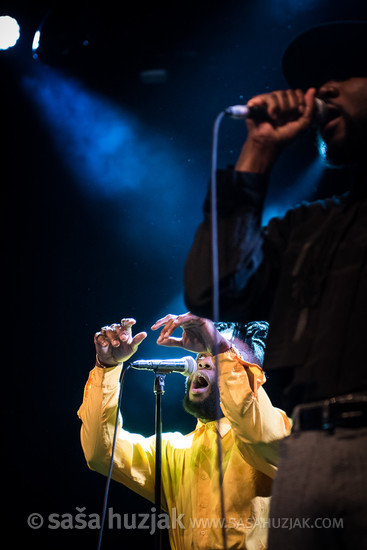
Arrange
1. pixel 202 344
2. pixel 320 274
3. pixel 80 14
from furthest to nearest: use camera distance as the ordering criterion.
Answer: pixel 80 14
pixel 202 344
pixel 320 274

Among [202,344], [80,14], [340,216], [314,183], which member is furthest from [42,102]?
[340,216]

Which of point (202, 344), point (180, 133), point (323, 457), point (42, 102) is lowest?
point (202, 344)

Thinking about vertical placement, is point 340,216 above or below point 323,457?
above

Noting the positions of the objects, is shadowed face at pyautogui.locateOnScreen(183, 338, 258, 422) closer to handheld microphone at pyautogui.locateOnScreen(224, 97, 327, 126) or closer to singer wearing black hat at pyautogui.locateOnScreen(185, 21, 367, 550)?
singer wearing black hat at pyautogui.locateOnScreen(185, 21, 367, 550)

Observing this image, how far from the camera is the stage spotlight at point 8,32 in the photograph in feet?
10.8

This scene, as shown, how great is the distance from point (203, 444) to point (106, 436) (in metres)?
0.58

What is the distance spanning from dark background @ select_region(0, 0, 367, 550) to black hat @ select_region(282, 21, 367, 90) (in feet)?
5.06

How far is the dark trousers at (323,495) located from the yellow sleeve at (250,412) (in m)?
1.29

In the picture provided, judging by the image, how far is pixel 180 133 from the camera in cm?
325

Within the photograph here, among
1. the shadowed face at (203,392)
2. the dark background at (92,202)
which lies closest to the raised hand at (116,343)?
the shadowed face at (203,392)

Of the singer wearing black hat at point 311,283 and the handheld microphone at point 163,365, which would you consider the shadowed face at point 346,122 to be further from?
the handheld microphone at point 163,365

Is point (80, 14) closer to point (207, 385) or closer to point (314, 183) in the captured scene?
point (314, 183)

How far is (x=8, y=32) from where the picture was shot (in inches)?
131

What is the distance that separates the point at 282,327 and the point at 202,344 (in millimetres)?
1046
